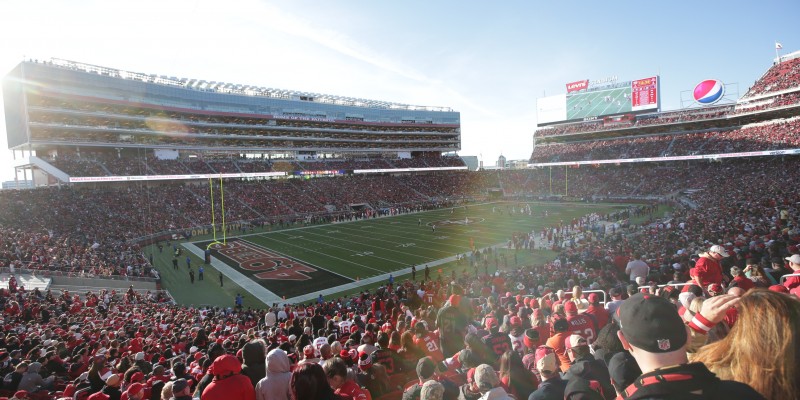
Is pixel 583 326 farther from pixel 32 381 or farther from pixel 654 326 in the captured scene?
pixel 32 381

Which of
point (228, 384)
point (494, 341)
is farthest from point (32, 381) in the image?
point (494, 341)

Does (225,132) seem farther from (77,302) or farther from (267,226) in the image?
(77,302)

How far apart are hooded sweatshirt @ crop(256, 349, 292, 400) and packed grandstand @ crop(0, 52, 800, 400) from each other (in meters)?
0.02

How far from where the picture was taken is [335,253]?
27.8 meters

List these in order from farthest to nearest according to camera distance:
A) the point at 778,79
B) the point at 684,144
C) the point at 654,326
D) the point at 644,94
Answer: the point at 644,94, the point at 684,144, the point at 778,79, the point at 654,326

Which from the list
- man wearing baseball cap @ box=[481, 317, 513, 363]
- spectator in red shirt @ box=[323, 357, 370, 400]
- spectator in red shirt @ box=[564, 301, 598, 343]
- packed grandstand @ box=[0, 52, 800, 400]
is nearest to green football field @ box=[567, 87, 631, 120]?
packed grandstand @ box=[0, 52, 800, 400]

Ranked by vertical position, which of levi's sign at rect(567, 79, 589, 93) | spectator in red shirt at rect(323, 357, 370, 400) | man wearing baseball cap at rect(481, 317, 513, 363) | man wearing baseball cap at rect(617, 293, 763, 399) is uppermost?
levi's sign at rect(567, 79, 589, 93)

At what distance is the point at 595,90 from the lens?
66.7 meters

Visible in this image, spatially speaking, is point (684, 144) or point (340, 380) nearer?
point (340, 380)

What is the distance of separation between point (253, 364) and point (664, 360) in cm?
362

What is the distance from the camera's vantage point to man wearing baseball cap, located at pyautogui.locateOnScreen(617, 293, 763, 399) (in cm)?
166

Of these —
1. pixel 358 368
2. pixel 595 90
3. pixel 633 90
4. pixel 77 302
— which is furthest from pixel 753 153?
pixel 77 302

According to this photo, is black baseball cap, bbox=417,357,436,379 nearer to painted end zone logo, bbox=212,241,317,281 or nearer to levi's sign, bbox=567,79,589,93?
painted end zone logo, bbox=212,241,317,281

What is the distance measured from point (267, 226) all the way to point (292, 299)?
23.8 m
